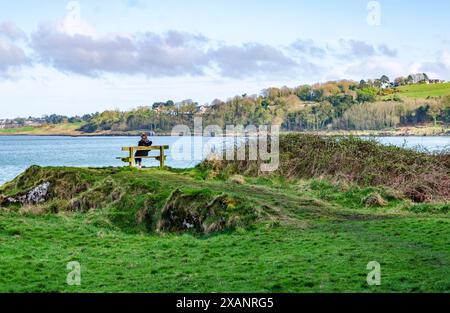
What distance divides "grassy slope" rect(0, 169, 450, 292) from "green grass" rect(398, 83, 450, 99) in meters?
141

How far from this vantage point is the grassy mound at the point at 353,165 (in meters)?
28.3

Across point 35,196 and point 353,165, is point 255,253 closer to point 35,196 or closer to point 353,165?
point 35,196

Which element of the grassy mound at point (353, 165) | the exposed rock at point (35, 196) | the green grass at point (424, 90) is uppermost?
the green grass at point (424, 90)

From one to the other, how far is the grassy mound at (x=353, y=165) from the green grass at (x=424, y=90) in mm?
129353

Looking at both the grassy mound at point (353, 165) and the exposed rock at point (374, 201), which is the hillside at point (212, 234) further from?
the grassy mound at point (353, 165)

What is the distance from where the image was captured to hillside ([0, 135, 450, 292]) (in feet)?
41.9

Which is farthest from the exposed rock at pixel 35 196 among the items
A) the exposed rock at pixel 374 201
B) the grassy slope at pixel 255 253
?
the exposed rock at pixel 374 201

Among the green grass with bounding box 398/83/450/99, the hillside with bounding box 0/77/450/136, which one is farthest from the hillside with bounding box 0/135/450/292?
the green grass with bounding box 398/83/450/99

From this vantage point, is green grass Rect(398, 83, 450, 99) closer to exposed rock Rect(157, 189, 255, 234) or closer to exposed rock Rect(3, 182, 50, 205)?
exposed rock Rect(3, 182, 50, 205)

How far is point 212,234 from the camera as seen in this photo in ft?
65.8

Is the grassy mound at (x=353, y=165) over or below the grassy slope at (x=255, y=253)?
over

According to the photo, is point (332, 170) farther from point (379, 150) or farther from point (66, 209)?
point (66, 209)

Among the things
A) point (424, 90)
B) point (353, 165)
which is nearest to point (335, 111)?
point (424, 90)
